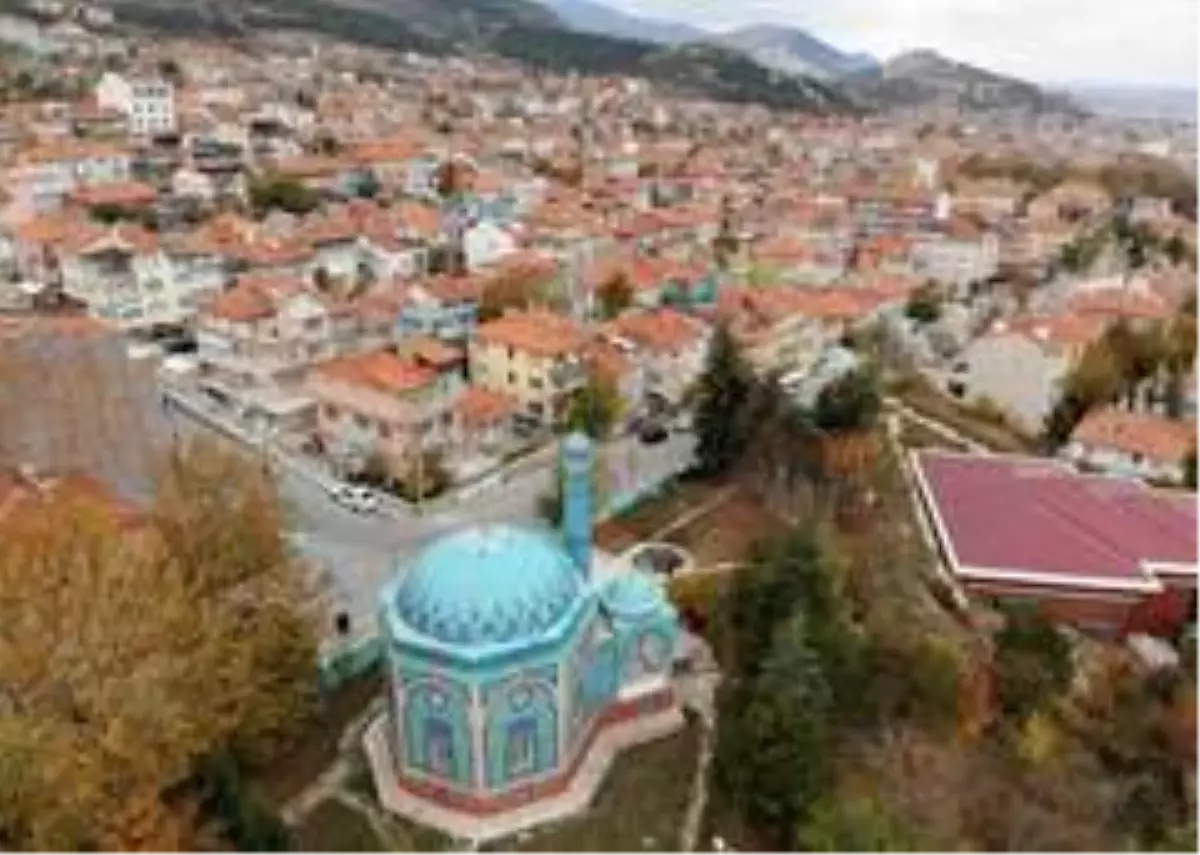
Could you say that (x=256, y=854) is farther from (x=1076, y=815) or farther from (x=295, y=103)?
(x=295, y=103)

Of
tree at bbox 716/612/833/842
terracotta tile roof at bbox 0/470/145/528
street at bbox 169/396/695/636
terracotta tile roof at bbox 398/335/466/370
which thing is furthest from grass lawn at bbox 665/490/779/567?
terracotta tile roof at bbox 0/470/145/528

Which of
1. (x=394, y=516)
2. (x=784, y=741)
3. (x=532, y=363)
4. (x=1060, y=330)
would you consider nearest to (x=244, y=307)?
(x=532, y=363)

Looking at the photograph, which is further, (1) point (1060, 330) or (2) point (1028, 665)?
(1) point (1060, 330)

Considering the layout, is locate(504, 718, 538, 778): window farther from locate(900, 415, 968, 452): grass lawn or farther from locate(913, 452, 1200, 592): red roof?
locate(900, 415, 968, 452): grass lawn

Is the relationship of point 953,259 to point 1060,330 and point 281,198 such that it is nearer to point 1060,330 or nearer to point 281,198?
point 1060,330

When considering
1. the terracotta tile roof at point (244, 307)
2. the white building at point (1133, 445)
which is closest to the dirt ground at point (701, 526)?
the white building at point (1133, 445)

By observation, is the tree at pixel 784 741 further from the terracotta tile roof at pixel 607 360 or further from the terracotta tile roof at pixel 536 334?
the terracotta tile roof at pixel 536 334
